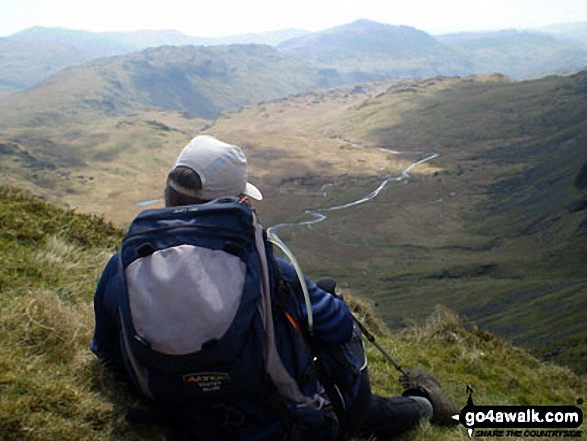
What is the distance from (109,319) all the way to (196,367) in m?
1.10

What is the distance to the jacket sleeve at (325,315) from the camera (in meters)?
4.31

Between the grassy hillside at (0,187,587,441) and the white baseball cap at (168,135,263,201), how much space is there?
71.0 inches

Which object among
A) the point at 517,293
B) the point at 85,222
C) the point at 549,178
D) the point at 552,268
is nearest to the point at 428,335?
the point at 85,222

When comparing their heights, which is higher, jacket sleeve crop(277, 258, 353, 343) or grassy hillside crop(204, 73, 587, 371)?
jacket sleeve crop(277, 258, 353, 343)

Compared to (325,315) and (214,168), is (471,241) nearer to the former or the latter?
(325,315)

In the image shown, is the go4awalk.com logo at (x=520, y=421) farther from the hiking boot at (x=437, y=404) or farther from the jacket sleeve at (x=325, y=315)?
the jacket sleeve at (x=325, y=315)

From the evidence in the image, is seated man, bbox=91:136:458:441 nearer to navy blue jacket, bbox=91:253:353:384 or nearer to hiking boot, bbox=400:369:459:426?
navy blue jacket, bbox=91:253:353:384

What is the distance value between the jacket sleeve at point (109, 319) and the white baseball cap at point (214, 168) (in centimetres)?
88

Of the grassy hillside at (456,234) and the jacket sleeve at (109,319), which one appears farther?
the grassy hillside at (456,234)

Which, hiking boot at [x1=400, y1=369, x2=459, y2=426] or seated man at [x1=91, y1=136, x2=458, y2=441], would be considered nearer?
seated man at [x1=91, y1=136, x2=458, y2=441]

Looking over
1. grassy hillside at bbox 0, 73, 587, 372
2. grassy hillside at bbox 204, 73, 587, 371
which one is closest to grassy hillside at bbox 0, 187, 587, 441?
grassy hillside at bbox 204, 73, 587, 371

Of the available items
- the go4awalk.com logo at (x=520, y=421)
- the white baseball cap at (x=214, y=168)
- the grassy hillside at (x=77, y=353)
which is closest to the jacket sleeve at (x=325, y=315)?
the white baseball cap at (x=214, y=168)

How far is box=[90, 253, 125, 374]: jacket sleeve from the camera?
4391 millimetres

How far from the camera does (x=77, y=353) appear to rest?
16.2ft
